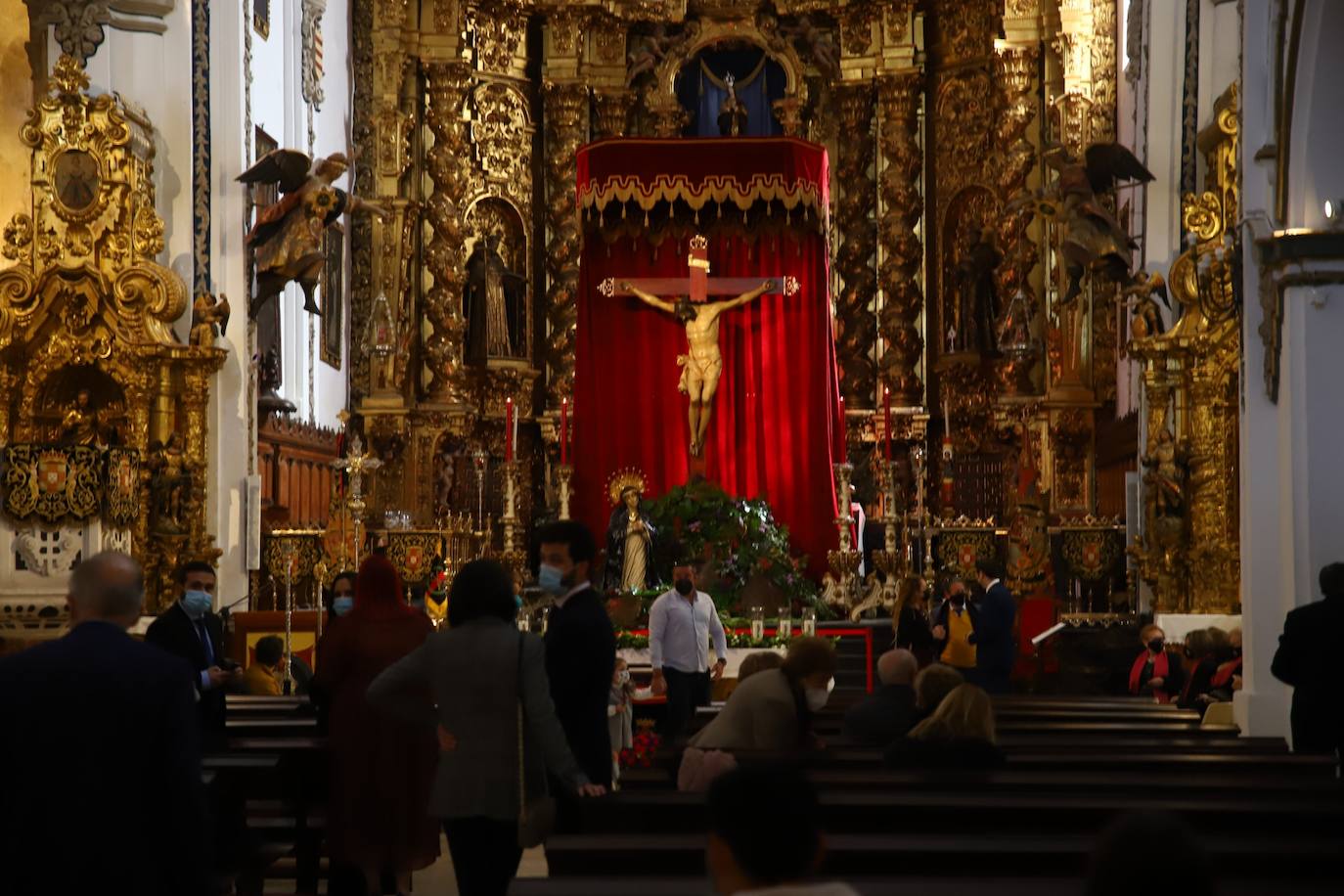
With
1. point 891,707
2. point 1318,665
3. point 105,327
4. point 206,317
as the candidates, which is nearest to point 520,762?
point 891,707

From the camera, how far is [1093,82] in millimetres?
19688

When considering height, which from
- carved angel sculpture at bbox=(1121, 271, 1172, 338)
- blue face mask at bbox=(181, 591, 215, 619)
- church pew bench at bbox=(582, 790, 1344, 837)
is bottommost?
church pew bench at bbox=(582, 790, 1344, 837)

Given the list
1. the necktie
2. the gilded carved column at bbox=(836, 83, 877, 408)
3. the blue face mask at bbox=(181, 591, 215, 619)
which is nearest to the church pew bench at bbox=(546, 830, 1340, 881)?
the necktie

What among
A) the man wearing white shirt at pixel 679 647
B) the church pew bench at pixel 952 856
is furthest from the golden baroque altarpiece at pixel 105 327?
the church pew bench at pixel 952 856

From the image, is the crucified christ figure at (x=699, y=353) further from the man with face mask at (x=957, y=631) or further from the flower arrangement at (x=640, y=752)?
the flower arrangement at (x=640, y=752)

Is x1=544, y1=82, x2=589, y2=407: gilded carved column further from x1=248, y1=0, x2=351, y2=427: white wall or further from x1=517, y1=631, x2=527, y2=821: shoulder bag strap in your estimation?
x1=517, y1=631, x2=527, y2=821: shoulder bag strap

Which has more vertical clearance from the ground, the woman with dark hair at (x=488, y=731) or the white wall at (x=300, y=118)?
the white wall at (x=300, y=118)

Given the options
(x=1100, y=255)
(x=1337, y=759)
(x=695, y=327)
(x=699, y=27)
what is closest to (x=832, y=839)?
(x=1337, y=759)

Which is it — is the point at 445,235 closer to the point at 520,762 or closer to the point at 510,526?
the point at 510,526

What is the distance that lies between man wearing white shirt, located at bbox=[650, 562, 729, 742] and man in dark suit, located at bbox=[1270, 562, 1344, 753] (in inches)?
147

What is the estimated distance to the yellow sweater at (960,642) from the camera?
12.4 metres

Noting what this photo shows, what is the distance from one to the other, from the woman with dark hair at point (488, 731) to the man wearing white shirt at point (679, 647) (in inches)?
199

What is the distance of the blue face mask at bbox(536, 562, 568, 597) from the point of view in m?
6.27

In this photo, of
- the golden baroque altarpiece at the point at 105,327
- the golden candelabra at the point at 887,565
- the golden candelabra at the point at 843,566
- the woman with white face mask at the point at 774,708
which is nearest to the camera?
the woman with white face mask at the point at 774,708
